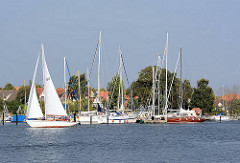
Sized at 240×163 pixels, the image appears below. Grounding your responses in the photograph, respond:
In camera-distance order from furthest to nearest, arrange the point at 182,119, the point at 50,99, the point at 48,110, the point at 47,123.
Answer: the point at 182,119 → the point at 50,99 → the point at 48,110 → the point at 47,123

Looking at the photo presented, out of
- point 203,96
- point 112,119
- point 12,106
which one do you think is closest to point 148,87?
point 203,96

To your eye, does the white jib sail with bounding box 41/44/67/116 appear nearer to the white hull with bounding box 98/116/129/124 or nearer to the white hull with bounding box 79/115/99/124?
the white hull with bounding box 79/115/99/124

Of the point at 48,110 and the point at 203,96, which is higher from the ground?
the point at 203,96

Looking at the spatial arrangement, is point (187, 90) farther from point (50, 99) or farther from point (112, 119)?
point (50, 99)

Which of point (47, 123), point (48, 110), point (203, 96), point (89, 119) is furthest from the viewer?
point (203, 96)

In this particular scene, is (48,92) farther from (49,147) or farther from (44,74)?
(49,147)

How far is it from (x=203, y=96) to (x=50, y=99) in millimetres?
74977

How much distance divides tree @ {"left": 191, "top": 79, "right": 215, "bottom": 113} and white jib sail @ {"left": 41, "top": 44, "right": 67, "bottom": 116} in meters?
72.0

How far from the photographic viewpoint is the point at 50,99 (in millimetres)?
77562

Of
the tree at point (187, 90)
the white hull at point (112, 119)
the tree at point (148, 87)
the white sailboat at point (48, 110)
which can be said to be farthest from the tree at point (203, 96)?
the white sailboat at point (48, 110)

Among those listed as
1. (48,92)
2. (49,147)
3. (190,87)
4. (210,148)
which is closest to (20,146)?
(49,147)

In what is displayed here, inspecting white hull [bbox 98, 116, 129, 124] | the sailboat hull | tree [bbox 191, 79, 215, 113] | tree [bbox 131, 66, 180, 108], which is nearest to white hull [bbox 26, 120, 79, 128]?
white hull [bbox 98, 116, 129, 124]

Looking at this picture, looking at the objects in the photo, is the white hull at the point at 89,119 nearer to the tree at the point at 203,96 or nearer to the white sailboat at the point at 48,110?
the white sailboat at the point at 48,110

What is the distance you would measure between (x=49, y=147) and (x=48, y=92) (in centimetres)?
2737
